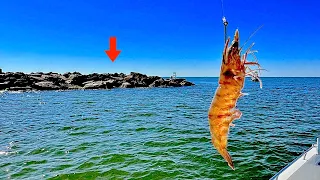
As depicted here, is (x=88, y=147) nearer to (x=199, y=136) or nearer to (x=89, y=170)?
(x=89, y=170)

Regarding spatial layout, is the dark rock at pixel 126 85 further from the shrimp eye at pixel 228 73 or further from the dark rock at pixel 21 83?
the shrimp eye at pixel 228 73

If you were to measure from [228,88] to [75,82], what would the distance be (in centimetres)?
10894

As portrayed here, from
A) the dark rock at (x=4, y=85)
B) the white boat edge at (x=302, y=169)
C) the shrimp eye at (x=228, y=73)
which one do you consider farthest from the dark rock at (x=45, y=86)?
the shrimp eye at (x=228, y=73)

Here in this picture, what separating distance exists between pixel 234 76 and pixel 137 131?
2312cm

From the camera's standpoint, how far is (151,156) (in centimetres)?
1741

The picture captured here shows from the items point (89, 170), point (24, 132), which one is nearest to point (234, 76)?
point (89, 170)

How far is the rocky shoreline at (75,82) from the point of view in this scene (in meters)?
95.8

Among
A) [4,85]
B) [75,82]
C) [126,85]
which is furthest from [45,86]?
[126,85]

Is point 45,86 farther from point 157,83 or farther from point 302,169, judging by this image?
point 302,169

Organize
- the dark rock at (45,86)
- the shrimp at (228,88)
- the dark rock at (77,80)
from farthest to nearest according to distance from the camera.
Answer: the dark rock at (77,80)
the dark rock at (45,86)
the shrimp at (228,88)

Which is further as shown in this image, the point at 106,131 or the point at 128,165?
the point at 106,131

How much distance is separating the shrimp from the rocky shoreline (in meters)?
99.9

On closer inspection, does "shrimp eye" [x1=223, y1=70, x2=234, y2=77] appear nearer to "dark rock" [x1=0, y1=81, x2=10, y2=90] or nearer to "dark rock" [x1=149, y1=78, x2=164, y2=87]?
"dark rock" [x1=0, y1=81, x2=10, y2=90]

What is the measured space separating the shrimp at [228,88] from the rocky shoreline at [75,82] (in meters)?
99.9
